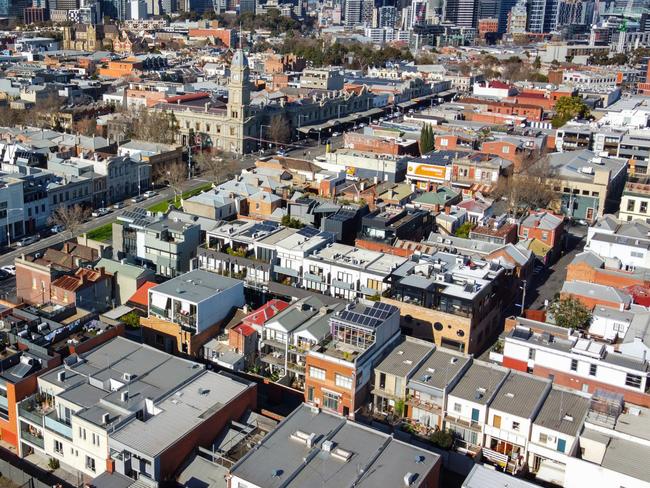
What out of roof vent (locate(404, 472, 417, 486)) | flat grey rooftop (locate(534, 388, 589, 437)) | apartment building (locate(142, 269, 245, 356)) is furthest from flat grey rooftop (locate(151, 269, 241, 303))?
flat grey rooftop (locate(534, 388, 589, 437))

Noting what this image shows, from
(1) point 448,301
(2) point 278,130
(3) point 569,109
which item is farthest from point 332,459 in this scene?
(3) point 569,109

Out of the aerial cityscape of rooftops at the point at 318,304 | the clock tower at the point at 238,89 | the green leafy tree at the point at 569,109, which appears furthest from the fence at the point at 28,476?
the green leafy tree at the point at 569,109

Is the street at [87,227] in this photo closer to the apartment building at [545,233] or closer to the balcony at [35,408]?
the balcony at [35,408]

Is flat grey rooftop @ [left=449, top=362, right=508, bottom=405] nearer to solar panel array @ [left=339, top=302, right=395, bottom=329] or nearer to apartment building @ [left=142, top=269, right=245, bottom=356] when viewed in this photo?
solar panel array @ [left=339, top=302, right=395, bottom=329]

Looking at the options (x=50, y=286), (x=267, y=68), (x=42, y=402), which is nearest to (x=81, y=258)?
(x=50, y=286)

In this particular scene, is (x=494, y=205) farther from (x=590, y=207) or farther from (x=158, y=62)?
(x=158, y=62)

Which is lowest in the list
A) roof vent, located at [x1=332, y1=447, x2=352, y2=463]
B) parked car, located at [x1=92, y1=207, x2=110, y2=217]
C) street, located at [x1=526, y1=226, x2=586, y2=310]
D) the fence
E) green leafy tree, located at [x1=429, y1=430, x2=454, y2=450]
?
the fence

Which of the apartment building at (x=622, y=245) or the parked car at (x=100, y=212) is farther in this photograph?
the parked car at (x=100, y=212)

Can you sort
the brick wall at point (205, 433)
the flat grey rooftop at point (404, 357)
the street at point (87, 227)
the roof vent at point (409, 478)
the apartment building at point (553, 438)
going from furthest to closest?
the street at point (87, 227) → the flat grey rooftop at point (404, 357) → the apartment building at point (553, 438) → the brick wall at point (205, 433) → the roof vent at point (409, 478)
